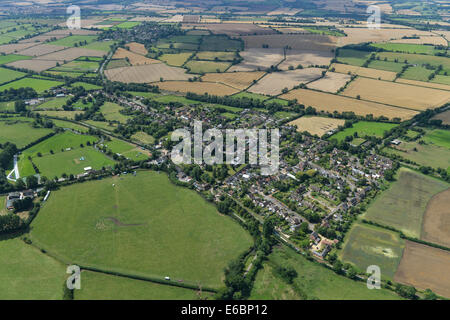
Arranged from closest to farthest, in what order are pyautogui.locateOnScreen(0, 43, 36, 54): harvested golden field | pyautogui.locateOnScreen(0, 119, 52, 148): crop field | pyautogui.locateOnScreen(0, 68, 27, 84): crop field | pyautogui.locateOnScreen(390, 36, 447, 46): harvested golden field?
pyautogui.locateOnScreen(0, 119, 52, 148): crop field
pyautogui.locateOnScreen(0, 68, 27, 84): crop field
pyautogui.locateOnScreen(0, 43, 36, 54): harvested golden field
pyautogui.locateOnScreen(390, 36, 447, 46): harvested golden field

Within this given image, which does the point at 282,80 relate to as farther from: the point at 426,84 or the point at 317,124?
the point at 426,84

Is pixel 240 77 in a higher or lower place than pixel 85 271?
higher

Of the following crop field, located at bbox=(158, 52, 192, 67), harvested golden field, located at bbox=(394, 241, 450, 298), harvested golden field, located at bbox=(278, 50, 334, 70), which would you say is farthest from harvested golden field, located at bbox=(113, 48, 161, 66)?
harvested golden field, located at bbox=(394, 241, 450, 298)

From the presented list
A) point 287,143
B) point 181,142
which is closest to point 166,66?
point 181,142

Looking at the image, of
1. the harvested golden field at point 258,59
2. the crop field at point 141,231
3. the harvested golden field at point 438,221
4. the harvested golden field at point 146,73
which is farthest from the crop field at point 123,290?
the harvested golden field at point 258,59

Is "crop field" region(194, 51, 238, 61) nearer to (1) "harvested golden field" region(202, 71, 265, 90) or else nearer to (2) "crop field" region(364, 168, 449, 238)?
(1) "harvested golden field" region(202, 71, 265, 90)

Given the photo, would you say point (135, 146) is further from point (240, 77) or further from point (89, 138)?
point (240, 77)
